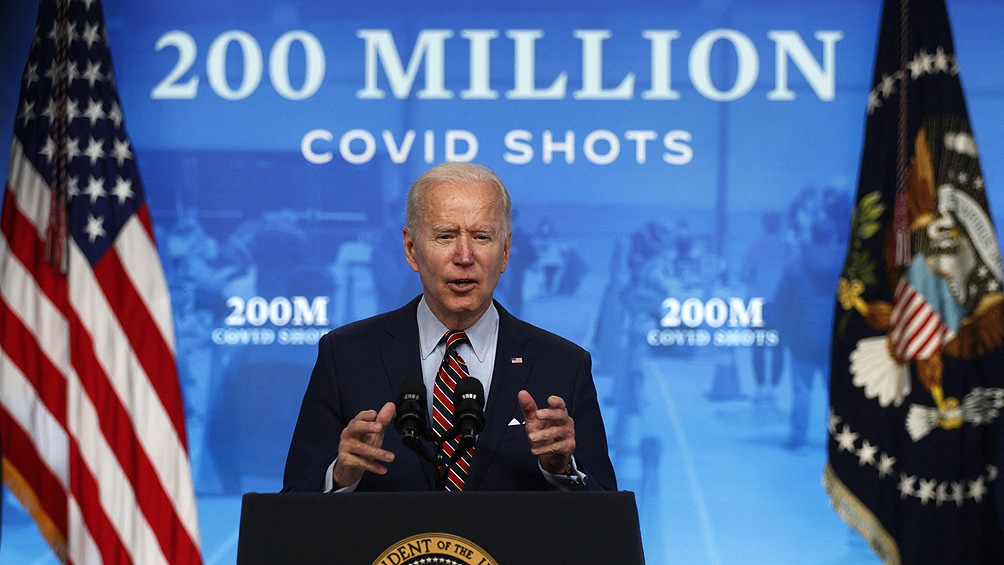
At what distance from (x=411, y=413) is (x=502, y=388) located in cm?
51

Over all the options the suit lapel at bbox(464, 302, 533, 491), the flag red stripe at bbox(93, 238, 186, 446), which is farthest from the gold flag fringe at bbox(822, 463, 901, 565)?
the flag red stripe at bbox(93, 238, 186, 446)

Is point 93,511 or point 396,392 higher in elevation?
point 396,392

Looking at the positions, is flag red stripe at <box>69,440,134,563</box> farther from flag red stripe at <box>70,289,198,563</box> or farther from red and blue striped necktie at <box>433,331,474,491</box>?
red and blue striped necktie at <box>433,331,474,491</box>

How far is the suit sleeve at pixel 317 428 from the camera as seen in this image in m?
2.10

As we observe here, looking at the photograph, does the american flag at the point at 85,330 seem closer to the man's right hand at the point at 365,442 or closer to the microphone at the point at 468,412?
the man's right hand at the point at 365,442

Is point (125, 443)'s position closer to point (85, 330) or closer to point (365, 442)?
point (85, 330)

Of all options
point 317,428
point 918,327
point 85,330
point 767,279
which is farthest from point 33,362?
point 918,327

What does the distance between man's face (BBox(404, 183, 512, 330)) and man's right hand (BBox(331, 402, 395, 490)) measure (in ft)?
1.50

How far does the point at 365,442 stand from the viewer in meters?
1.75

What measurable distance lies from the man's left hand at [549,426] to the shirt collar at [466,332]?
0.46 m

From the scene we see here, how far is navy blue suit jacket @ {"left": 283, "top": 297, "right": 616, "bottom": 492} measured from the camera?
207 cm

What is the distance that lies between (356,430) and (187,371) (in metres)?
2.56

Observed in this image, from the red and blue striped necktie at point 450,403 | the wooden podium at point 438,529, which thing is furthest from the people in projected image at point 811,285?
the wooden podium at point 438,529

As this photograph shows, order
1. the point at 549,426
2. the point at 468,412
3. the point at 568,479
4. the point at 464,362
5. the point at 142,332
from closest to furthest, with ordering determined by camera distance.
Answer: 1. the point at 468,412
2. the point at 549,426
3. the point at 568,479
4. the point at 464,362
5. the point at 142,332
